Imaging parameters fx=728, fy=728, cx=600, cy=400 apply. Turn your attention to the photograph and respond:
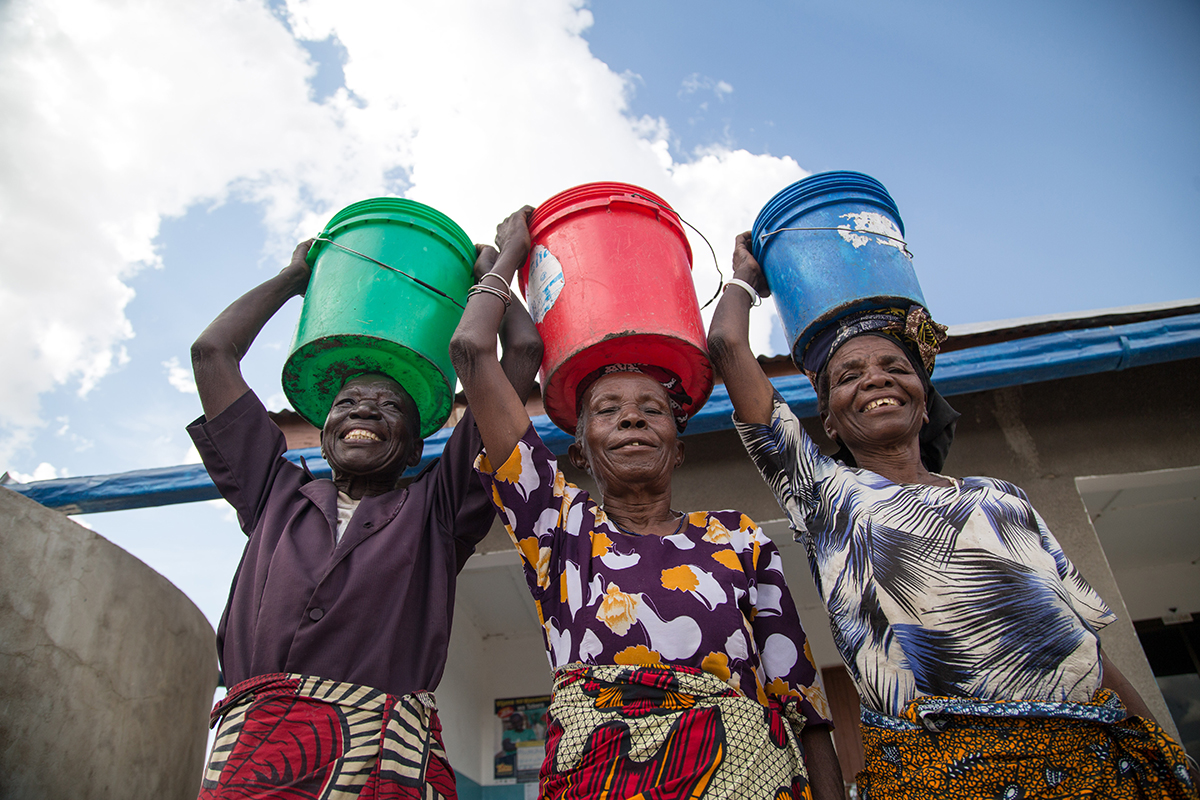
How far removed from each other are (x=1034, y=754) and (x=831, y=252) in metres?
1.47

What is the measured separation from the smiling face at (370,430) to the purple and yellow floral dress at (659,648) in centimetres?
45

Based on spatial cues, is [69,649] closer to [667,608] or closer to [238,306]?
[238,306]

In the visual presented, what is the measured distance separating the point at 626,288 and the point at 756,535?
79 centimetres

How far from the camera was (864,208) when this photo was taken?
2430 millimetres

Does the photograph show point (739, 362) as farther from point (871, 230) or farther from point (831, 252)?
point (871, 230)

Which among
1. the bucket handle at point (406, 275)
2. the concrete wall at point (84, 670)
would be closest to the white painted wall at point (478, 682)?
the concrete wall at point (84, 670)

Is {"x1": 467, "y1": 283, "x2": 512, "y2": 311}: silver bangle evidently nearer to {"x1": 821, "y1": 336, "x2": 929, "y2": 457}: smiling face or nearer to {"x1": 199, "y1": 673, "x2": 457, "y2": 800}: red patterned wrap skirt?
{"x1": 821, "y1": 336, "x2": 929, "y2": 457}: smiling face

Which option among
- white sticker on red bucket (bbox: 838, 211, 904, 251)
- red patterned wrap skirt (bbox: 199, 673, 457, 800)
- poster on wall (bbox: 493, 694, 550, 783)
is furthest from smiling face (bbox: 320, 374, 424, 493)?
poster on wall (bbox: 493, 694, 550, 783)

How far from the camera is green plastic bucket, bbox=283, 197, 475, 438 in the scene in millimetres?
2186

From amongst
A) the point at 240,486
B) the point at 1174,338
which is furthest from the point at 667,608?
the point at 1174,338

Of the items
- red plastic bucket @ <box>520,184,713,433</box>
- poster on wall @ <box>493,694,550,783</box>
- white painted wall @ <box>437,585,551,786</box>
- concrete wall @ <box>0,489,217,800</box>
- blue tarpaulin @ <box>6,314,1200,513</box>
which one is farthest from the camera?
poster on wall @ <box>493,694,550,783</box>

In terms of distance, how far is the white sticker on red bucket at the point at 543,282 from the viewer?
2.21 metres

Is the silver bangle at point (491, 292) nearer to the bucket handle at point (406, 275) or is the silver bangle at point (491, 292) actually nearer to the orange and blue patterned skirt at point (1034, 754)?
the bucket handle at point (406, 275)

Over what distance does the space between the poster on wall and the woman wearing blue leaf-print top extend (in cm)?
383
